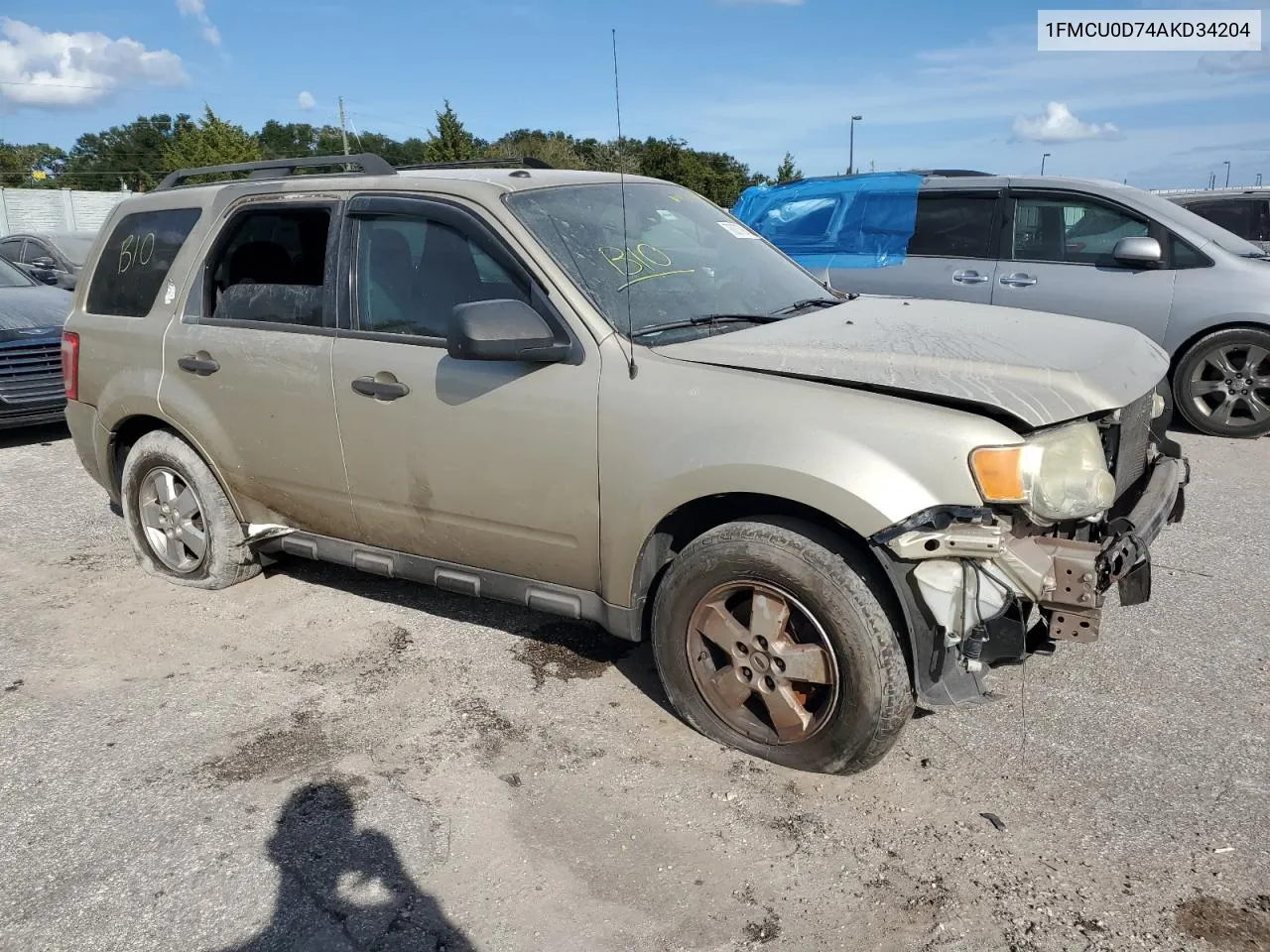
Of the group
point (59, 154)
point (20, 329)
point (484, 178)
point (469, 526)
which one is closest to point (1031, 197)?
point (484, 178)

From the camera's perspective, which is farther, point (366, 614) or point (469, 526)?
point (366, 614)

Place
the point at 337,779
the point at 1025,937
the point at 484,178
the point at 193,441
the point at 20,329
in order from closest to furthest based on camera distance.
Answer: the point at 1025,937 < the point at 337,779 < the point at 484,178 < the point at 193,441 < the point at 20,329

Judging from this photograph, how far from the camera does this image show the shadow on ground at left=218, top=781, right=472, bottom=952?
2508 millimetres

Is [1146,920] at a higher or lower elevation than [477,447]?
lower

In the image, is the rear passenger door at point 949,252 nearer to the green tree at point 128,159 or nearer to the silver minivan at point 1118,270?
the silver minivan at point 1118,270

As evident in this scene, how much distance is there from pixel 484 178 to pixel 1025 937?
3.13 metres

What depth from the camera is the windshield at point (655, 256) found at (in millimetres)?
3496

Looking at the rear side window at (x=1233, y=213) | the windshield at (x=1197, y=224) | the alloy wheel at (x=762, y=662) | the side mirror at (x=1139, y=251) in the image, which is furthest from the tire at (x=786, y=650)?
the rear side window at (x=1233, y=213)

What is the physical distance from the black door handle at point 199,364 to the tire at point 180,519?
0.42 meters

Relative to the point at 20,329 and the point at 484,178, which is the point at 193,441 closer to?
the point at 484,178

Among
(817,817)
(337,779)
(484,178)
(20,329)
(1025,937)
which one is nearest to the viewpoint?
(1025,937)

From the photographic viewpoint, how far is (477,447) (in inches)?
140

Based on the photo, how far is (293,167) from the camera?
461 centimetres

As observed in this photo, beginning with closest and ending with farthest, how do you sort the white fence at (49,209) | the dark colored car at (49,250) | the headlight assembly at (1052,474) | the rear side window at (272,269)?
the headlight assembly at (1052,474)
the rear side window at (272,269)
the dark colored car at (49,250)
the white fence at (49,209)
